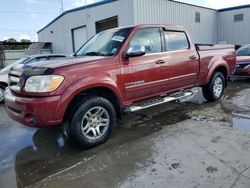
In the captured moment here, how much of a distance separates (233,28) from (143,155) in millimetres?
18860

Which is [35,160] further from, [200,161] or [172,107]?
[172,107]

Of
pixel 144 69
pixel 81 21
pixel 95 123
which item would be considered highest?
pixel 81 21

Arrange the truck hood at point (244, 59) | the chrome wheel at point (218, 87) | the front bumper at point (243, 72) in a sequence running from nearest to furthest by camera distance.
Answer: the chrome wheel at point (218, 87) < the front bumper at point (243, 72) < the truck hood at point (244, 59)

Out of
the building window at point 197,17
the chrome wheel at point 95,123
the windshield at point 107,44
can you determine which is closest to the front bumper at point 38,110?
the chrome wheel at point 95,123

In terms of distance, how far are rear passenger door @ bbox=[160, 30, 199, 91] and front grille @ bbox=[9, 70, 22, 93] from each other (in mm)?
2617

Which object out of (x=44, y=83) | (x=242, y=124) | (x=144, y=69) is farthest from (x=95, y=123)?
(x=242, y=124)

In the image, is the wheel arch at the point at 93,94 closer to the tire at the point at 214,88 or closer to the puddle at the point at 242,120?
the puddle at the point at 242,120

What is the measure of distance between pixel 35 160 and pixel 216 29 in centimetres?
1986

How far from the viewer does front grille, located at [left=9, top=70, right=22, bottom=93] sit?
A: 367cm

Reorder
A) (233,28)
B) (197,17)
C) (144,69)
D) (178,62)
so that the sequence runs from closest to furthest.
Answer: (144,69), (178,62), (197,17), (233,28)

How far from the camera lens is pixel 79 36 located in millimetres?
19453

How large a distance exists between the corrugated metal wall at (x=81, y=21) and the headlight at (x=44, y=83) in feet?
36.5

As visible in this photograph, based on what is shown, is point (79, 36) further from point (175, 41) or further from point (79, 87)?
point (79, 87)

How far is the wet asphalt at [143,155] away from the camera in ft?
9.70
